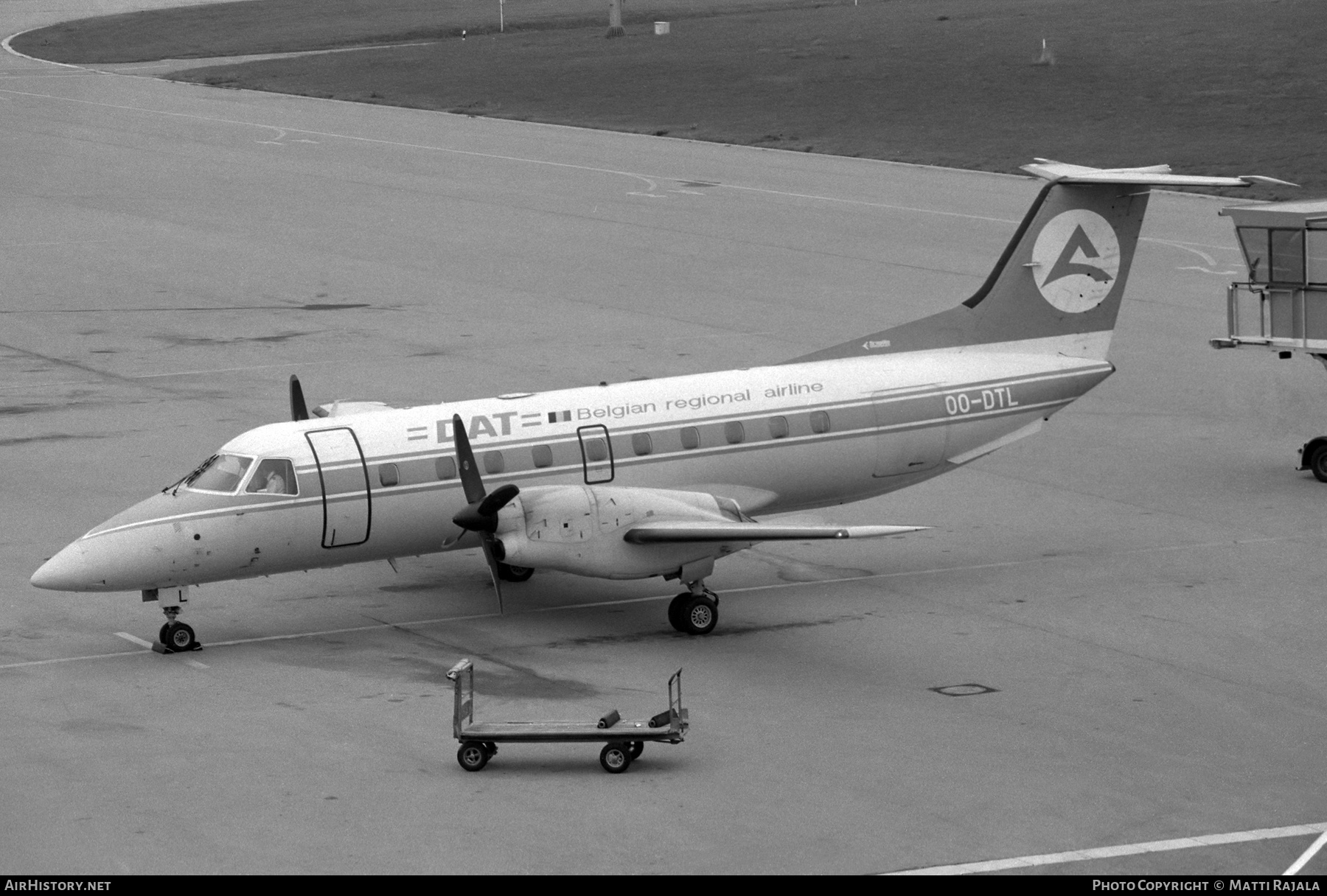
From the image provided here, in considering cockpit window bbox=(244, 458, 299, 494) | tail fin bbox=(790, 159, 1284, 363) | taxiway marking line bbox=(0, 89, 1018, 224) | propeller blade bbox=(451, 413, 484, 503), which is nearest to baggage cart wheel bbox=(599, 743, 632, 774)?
propeller blade bbox=(451, 413, 484, 503)

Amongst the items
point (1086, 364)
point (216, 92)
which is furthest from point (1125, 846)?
point (216, 92)

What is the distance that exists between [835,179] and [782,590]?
141ft

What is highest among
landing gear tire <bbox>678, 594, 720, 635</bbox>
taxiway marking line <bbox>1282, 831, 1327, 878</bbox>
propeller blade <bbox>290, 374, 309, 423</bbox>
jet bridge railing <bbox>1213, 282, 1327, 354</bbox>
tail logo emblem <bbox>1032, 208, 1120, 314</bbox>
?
tail logo emblem <bbox>1032, 208, 1120, 314</bbox>

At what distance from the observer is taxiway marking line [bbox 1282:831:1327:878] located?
16156mm

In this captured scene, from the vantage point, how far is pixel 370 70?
101 meters

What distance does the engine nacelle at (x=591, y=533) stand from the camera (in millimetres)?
22922

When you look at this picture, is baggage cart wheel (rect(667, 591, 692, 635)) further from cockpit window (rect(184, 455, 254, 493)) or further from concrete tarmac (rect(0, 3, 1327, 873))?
cockpit window (rect(184, 455, 254, 493))

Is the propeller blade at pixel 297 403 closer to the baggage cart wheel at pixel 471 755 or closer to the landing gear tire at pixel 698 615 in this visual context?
the landing gear tire at pixel 698 615

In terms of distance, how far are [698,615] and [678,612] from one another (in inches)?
11.2

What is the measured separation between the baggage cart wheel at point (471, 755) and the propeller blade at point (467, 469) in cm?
477

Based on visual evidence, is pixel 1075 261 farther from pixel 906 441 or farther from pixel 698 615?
pixel 698 615

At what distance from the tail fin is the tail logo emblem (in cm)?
1

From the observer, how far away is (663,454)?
83.1ft

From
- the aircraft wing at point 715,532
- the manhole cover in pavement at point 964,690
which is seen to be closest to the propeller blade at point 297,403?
the aircraft wing at point 715,532
